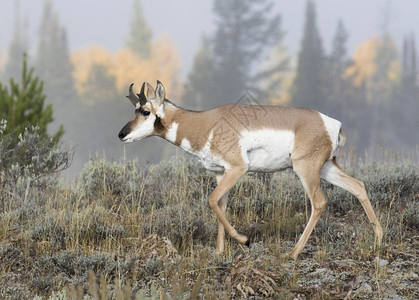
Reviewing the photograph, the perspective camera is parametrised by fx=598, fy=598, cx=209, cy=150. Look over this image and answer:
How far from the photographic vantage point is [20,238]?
269 inches

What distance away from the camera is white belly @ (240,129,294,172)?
20.2ft

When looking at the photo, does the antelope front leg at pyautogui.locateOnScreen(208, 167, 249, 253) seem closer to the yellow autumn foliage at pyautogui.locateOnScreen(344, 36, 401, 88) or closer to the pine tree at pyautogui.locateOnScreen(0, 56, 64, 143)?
the pine tree at pyautogui.locateOnScreen(0, 56, 64, 143)

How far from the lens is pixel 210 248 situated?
6656 millimetres

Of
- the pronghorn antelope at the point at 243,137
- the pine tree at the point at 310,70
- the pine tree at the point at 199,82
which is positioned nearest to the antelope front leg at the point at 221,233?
the pronghorn antelope at the point at 243,137

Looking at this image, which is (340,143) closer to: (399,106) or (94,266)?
(94,266)

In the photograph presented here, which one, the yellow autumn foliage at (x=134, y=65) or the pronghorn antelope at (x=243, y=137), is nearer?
the pronghorn antelope at (x=243, y=137)

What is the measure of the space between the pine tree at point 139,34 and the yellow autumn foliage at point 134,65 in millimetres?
495

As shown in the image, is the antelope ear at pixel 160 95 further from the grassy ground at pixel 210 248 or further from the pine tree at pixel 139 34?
the pine tree at pixel 139 34

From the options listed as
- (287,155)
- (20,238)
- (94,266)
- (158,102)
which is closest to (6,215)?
(20,238)

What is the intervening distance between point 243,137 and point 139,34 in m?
51.2

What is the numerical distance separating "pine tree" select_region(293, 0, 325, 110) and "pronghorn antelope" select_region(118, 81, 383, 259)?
39838mm

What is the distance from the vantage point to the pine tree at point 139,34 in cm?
5510

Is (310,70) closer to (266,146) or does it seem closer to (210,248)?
(210,248)

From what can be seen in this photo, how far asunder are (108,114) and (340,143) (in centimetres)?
4293
